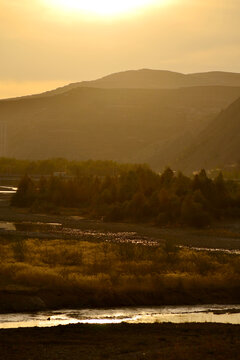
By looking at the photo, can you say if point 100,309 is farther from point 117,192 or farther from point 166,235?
point 117,192

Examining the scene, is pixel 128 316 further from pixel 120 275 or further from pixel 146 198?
A: pixel 146 198

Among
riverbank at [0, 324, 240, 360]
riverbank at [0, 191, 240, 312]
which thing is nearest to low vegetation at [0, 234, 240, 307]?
riverbank at [0, 191, 240, 312]

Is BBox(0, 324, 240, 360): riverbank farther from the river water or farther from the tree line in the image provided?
the tree line

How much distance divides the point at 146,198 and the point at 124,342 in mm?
59754

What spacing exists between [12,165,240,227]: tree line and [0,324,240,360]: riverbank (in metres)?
47.8

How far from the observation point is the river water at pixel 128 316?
1227 inches

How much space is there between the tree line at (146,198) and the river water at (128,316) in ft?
138

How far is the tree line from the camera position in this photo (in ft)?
261

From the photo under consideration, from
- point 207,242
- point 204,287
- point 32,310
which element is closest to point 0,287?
point 32,310

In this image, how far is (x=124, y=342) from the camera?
2689cm

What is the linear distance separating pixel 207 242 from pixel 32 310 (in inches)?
1157

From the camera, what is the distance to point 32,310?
112 ft

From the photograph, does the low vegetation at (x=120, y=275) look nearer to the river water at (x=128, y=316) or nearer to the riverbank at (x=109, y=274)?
the riverbank at (x=109, y=274)

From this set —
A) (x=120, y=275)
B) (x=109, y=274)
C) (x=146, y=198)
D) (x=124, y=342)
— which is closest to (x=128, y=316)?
(x=124, y=342)
